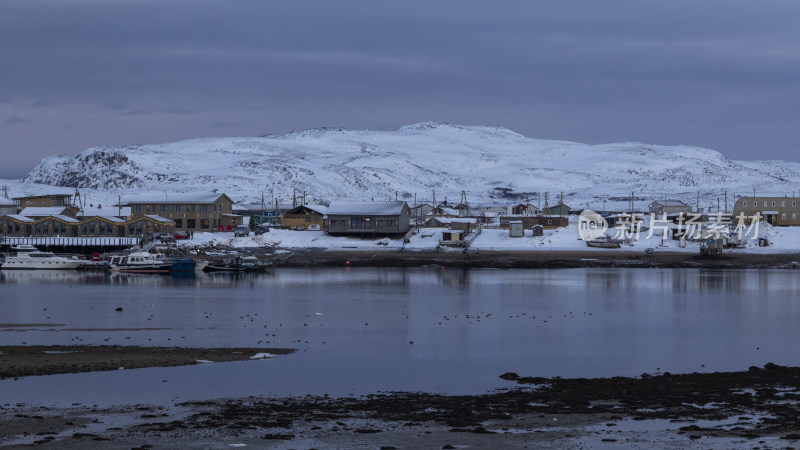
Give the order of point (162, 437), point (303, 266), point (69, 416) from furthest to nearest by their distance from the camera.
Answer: point (303, 266) → point (69, 416) → point (162, 437)

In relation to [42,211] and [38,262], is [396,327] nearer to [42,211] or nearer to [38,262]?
[38,262]

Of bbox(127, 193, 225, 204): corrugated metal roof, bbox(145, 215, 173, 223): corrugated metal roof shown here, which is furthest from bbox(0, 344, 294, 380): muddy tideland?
bbox(127, 193, 225, 204): corrugated metal roof

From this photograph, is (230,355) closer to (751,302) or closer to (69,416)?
(69,416)

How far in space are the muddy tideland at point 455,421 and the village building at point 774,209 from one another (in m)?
88.3

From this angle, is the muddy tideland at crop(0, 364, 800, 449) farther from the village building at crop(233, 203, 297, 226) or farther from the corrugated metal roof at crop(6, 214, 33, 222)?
the village building at crop(233, 203, 297, 226)

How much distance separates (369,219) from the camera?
90188 mm

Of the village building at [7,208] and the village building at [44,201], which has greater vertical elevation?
the village building at [44,201]

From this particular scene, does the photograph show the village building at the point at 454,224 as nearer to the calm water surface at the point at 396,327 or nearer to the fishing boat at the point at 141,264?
the calm water surface at the point at 396,327

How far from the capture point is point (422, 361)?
2814 centimetres

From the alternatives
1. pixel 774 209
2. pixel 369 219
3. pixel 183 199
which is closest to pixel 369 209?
pixel 369 219

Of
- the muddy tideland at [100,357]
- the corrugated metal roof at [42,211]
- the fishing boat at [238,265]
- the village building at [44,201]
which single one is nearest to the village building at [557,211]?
the fishing boat at [238,265]

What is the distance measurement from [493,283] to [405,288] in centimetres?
655

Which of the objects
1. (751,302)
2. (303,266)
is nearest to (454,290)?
(751,302)

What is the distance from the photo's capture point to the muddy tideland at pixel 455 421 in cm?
1727
